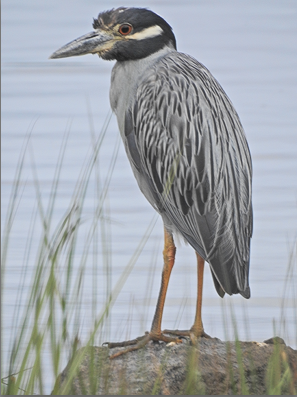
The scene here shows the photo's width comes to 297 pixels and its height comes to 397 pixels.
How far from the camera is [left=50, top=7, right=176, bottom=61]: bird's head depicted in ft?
12.1

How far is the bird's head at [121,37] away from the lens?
3.69 metres

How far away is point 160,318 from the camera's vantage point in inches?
140

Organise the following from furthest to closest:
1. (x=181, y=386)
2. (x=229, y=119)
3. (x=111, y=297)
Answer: (x=229, y=119) → (x=181, y=386) → (x=111, y=297)

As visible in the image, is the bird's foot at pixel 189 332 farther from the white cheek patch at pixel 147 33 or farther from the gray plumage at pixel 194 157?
the white cheek patch at pixel 147 33

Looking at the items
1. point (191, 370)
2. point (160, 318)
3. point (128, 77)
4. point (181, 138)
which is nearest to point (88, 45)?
point (128, 77)

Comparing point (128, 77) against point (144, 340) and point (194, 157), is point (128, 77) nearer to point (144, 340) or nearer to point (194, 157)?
point (194, 157)

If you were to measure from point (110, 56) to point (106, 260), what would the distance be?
1.89 m

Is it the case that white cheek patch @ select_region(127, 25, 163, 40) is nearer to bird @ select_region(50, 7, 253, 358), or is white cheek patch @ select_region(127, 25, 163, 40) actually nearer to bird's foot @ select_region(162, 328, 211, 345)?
bird @ select_region(50, 7, 253, 358)

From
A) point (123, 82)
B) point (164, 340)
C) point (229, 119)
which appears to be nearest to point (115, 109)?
point (123, 82)

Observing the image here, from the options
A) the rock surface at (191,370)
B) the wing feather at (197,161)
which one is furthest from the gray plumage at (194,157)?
the rock surface at (191,370)

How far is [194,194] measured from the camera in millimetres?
3494

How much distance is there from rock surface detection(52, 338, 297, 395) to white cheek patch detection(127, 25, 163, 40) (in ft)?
5.65

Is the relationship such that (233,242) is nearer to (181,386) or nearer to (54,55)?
(181,386)

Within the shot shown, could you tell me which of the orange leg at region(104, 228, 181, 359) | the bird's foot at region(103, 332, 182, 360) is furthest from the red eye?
the bird's foot at region(103, 332, 182, 360)
